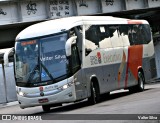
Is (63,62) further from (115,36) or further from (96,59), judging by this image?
(115,36)

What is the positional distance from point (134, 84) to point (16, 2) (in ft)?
34.2

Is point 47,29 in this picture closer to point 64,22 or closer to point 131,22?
point 64,22

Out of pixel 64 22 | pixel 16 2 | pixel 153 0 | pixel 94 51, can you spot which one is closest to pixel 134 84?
pixel 94 51

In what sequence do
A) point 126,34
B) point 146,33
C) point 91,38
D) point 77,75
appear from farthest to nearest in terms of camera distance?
point 146,33
point 126,34
point 91,38
point 77,75

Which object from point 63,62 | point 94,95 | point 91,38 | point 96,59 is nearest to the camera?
point 63,62

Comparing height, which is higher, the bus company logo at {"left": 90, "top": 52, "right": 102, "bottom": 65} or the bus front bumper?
the bus company logo at {"left": 90, "top": 52, "right": 102, "bottom": 65}

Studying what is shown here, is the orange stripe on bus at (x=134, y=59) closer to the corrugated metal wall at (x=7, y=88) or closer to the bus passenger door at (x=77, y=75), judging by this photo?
the bus passenger door at (x=77, y=75)

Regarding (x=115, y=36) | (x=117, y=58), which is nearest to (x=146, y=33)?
(x=115, y=36)

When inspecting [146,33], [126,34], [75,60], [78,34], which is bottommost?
[75,60]

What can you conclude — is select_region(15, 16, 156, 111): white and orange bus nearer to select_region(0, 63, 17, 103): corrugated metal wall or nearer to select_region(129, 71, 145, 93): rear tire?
select_region(129, 71, 145, 93): rear tire

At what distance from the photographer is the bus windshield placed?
1808cm

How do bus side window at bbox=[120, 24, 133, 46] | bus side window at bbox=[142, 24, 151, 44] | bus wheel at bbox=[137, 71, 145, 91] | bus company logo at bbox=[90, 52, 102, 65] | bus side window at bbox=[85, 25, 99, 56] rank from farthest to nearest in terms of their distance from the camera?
bus side window at bbox=[142, 24, 151, 44], bus wheel at bbox=[137, 71, 145, 91], bus side window at bbox=[120, 24, 133, 46], bus company logo at bbox=[90, 52, 102, 65], bus side window at bbox=[85, 25, 99, 56]

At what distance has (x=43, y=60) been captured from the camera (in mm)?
18234

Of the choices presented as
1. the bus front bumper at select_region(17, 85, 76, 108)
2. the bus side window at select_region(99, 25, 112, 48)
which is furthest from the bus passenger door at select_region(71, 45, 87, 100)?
the bus side window at select_region(99, 25, 112, 48)
